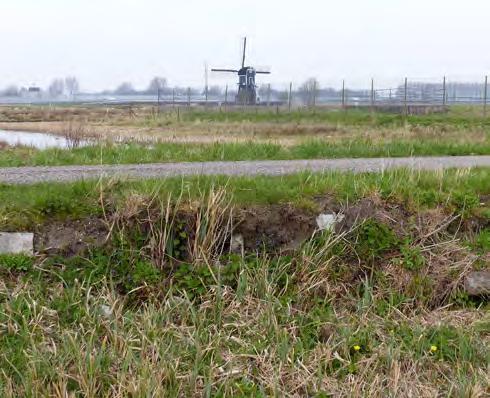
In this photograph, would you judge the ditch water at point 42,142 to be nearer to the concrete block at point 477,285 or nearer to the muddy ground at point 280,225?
the muddy ground at point 280,225

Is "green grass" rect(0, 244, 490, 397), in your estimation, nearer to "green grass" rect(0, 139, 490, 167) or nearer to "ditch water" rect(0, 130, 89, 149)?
"green grass" rect(0, 139, 490, 167)

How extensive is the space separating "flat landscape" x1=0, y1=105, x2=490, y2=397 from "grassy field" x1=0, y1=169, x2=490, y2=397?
2 centimetres

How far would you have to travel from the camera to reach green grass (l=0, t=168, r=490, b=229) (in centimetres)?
611

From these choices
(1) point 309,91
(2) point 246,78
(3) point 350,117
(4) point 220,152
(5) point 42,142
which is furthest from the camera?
(2) point 246,78

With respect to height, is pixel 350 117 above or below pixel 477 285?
above

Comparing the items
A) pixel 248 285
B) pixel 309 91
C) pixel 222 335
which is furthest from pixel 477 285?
pixel 309 91

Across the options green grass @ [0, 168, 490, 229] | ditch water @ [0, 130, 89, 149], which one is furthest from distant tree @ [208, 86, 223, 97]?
green grass @ [0, 168, 490, 229]

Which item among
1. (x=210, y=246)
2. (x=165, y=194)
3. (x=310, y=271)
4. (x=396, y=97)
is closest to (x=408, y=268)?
(x=310, y=271)

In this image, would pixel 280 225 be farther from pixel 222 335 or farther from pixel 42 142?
pixel 42 142

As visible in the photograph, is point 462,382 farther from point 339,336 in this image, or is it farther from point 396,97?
point 396,97

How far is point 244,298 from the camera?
5688mm

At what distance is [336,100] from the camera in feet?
140

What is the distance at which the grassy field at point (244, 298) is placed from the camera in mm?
4773

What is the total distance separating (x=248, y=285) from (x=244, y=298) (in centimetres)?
15
